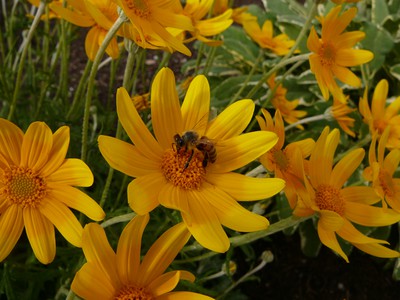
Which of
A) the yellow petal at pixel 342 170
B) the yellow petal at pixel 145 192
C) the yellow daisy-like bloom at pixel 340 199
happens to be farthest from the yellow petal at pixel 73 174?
the yellow petal at pixel 342 170

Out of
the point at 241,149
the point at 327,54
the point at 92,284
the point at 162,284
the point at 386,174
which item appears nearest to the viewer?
the point at 92,284

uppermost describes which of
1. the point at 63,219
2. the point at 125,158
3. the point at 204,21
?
the point at 204,21

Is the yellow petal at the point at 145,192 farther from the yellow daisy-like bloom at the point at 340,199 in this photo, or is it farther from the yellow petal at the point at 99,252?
the yellow daisy-like bloom at the point at 340,199

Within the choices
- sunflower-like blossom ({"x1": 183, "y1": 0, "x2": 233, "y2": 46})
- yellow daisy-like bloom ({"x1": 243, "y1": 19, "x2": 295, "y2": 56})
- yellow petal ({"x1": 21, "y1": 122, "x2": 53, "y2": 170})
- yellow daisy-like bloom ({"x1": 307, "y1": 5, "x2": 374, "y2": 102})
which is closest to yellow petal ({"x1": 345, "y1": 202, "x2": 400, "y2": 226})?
yellow daisy-like bloom ({"x1": 307, "y1": 5, "x2": 374, "y2": 102})

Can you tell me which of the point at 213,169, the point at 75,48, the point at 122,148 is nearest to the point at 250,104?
the point at 213,169

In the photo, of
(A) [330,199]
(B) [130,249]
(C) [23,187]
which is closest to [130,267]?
(B) [130,249]

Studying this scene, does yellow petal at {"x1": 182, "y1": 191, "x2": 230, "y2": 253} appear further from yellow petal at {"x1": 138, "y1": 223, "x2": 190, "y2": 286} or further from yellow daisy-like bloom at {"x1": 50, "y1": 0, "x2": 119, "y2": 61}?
yellow daisy-like bloom at {"x1": 50, "y1": 0, "x2": 119, "y2": 61}

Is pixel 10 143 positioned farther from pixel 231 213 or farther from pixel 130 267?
pixel 231 213

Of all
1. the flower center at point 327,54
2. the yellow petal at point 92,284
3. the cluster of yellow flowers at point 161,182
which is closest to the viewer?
the yellow petal at point 92,284
